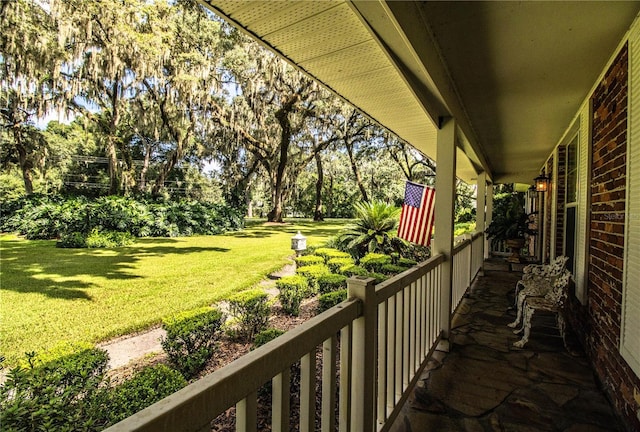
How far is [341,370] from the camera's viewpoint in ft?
4.42

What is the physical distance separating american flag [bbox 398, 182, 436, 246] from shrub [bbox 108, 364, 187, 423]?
108 inches

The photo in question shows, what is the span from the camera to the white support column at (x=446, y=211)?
9.82 feet

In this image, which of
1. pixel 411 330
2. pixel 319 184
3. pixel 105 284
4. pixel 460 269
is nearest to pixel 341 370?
pixel 411 330

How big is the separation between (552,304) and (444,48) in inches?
99.3

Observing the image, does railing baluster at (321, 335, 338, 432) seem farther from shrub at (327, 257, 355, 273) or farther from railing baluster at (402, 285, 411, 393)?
shrub at (327, 257, 355, 273)

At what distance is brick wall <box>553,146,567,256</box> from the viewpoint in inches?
179

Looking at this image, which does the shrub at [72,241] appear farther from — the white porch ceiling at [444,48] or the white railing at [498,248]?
the white railing at [498,248]

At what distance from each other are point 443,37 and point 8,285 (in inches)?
281

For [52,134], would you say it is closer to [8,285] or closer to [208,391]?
[8,285]

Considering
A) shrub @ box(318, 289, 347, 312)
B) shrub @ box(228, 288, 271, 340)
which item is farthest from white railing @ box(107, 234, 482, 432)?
shrub @ box(228, 288, 271, 340)

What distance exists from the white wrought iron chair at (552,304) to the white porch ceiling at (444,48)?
1757 mm

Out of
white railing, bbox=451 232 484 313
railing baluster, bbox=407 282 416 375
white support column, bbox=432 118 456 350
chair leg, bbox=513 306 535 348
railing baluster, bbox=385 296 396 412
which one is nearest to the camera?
railing baluster, bbox=385 296 396 412

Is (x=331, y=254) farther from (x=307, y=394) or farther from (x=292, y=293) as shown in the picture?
(x=307, y=394)

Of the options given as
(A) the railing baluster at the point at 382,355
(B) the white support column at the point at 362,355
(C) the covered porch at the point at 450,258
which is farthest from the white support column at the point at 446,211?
(B) the white support column at the point at 362,355
